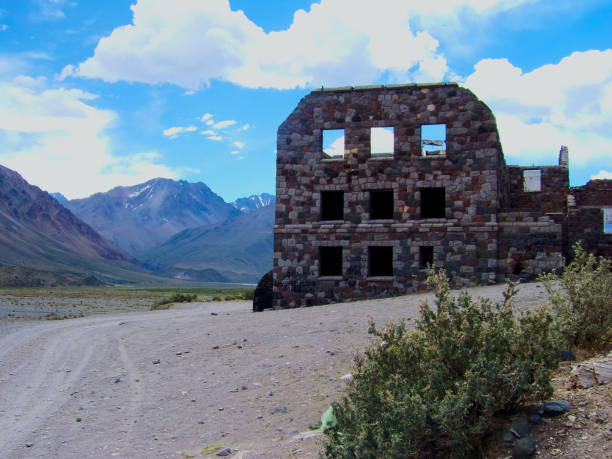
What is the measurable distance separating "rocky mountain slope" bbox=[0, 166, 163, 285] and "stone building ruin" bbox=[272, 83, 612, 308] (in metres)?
66.2

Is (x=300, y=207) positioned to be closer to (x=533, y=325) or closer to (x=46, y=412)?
(x=46, y=412)

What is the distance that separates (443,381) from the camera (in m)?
5.16

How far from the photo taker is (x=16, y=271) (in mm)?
80062

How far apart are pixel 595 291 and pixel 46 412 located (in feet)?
26.6

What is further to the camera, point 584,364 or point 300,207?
A: point 300,207

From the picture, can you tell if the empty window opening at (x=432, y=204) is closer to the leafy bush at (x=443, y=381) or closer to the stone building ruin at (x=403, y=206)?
the stone building ruin at (x=403, y=206)

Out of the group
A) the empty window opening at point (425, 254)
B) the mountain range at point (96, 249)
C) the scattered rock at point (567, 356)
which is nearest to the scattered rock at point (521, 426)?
the scattered rock at point (567, 356)

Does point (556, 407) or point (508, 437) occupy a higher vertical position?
point (556, 407)

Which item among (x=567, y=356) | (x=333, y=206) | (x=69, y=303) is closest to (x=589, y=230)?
(x=333, y=206)

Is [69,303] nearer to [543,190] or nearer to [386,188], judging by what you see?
[386,188]

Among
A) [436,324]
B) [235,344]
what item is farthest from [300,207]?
[436,324]

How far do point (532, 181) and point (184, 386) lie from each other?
20.9 m

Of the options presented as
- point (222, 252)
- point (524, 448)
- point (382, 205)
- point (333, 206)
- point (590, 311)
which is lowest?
point (524, 448)

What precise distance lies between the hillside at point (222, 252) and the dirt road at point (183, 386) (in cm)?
12803
